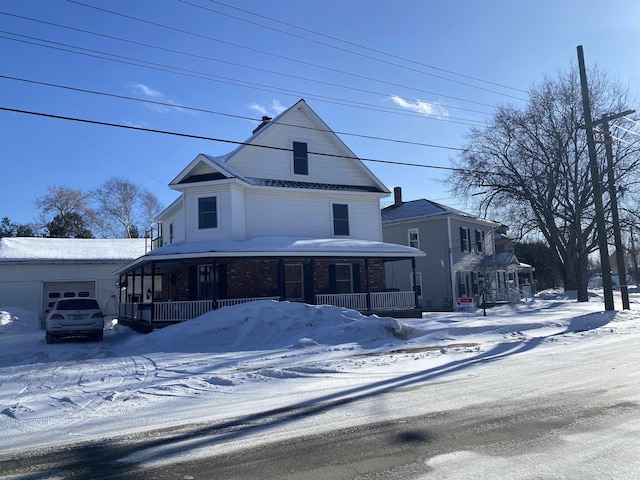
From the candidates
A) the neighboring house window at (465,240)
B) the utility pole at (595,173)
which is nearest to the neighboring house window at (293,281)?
the utility pole at (595,173)

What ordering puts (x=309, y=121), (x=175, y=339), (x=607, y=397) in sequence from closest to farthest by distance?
(x=607, y=397) → (x=175, y=339) → (x=309, y=121)

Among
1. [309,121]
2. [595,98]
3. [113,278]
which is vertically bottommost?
[113,278]

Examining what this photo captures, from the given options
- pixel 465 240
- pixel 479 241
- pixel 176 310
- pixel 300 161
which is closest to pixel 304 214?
pixel 300 161

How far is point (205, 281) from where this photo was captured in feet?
76.2

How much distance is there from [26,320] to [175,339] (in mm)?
16737

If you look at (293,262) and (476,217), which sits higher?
(476,217)

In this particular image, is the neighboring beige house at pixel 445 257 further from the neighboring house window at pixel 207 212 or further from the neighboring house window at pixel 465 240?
the neighboring house window at pixel 207 212

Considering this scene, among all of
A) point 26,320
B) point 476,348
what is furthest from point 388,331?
point 26,320

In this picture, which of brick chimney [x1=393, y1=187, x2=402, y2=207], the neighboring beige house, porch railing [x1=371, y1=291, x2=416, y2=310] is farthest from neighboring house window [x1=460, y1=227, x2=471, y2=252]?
porch railing [x1=371, y1=291, x2=416, y2=310]

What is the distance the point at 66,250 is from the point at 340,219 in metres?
18.1

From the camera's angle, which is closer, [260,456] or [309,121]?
[260,456]

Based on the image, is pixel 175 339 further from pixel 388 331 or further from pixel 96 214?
pixel 96 214

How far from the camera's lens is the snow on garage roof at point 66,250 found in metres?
30.1

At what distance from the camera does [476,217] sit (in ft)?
120
